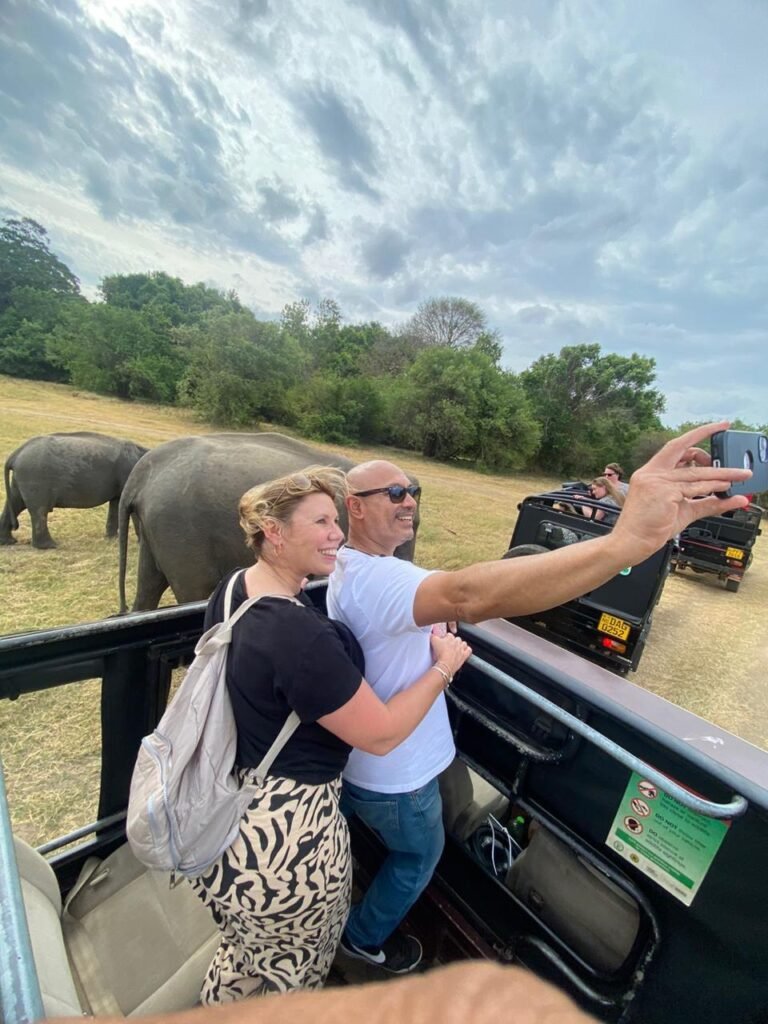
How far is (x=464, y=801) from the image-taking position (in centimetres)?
205

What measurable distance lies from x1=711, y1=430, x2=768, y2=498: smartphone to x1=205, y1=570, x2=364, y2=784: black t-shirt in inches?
45.3

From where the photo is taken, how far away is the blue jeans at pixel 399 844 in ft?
5.07

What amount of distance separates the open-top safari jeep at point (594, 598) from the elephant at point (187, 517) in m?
2.71

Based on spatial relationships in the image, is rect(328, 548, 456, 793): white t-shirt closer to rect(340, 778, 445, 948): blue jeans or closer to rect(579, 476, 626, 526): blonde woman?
rect(340, 778, 445, 948): blue jeans

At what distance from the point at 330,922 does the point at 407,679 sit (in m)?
0.69

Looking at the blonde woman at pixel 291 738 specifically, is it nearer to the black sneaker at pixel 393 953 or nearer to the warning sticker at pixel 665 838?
the black sneaker at pixel 393 953

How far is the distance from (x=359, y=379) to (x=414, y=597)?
1091 inches

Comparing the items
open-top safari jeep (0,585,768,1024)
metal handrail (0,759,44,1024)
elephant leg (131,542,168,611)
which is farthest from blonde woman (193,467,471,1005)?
elephant leg (131,542,168,611)

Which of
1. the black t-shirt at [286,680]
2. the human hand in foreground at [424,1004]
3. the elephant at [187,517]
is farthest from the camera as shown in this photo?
the elephant at [187,517]

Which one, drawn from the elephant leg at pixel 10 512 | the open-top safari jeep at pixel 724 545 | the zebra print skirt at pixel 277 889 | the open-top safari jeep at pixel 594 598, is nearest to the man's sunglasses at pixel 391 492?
the zebra print skirt at pixel 277 889

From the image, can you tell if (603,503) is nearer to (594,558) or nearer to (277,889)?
(594,558)

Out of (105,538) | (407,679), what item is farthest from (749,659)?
(105,538)

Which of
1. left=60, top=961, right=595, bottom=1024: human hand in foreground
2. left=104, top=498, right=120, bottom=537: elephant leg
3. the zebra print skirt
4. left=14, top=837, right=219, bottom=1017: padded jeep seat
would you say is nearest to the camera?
left=60, top=961, right=595, bottom=1024: human hand in foreground

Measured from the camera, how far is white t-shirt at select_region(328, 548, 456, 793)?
133cm
